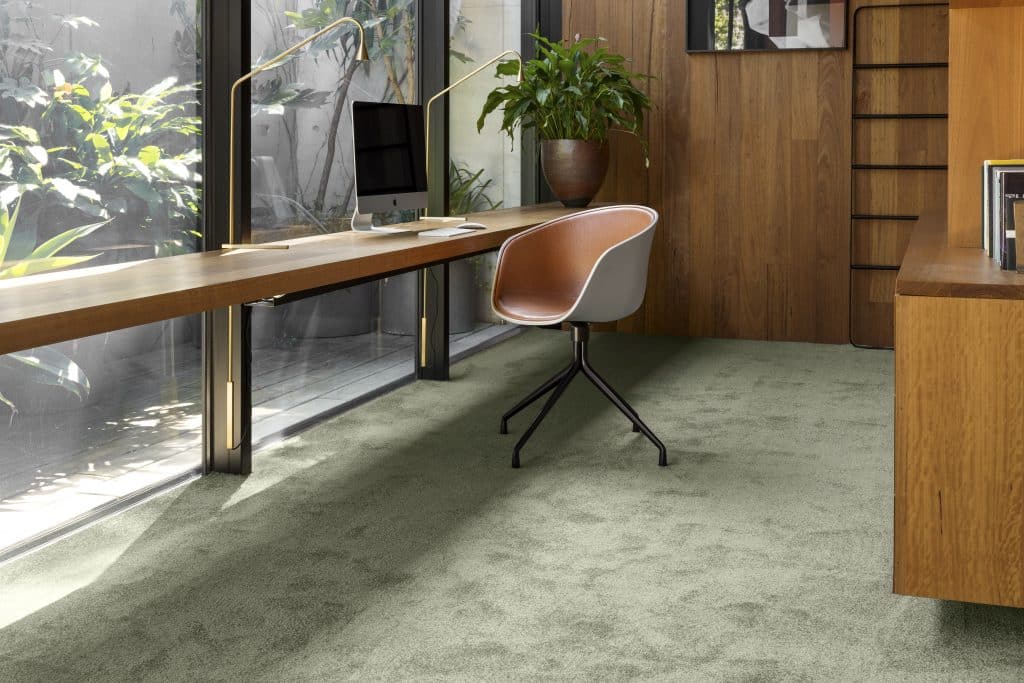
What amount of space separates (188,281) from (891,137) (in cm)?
453

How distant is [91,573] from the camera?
2852mm

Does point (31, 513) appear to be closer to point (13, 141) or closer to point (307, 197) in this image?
point (13, 141)

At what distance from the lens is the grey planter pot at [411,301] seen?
5093 millimetres

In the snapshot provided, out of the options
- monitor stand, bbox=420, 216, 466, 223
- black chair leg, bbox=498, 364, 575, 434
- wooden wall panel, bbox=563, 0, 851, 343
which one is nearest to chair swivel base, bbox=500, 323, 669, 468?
black chair leg, bbox=498, 364, 575, 434

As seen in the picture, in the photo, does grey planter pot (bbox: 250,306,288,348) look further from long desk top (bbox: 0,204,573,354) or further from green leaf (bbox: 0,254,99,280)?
green leaf (bbox: 0,254,99,280)

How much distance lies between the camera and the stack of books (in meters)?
2.60

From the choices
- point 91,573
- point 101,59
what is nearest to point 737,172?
point 101,59

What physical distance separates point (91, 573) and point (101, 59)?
1.36 metres

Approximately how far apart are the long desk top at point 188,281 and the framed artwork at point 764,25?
9.20 ft

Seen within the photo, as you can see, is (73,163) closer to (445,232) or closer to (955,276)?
(445,232)

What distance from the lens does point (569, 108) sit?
5547 millimetres

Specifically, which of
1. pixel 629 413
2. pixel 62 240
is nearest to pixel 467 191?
pixel 629 413

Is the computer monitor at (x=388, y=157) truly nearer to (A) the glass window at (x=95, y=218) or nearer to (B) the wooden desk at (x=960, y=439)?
(A) the glass window at (x=95, y=218)

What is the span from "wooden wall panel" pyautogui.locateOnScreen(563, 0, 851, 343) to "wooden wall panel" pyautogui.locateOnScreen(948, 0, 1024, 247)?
124 inches
